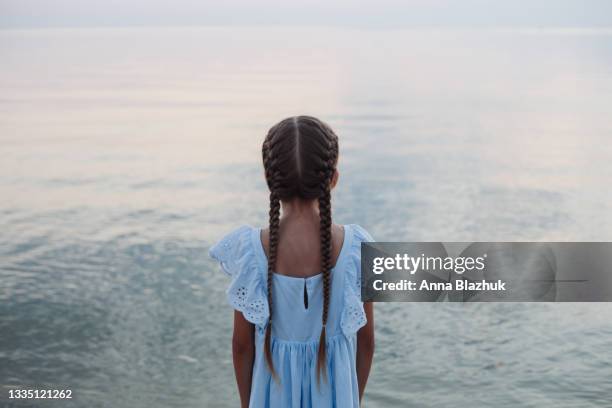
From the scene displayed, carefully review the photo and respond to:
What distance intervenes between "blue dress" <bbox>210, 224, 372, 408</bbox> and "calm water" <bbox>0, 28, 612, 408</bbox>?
9.60 feet

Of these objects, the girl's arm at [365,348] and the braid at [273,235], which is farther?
the girl's arm at [365,348]

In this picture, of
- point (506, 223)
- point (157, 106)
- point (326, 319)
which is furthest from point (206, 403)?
point (157, 106)

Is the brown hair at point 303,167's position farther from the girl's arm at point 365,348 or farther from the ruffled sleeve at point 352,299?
the girl's arm at point 365,348

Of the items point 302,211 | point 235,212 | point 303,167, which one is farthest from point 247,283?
point 235,212

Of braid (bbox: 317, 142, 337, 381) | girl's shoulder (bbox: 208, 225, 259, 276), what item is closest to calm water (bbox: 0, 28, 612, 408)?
girl's shoulder (bbox: 208, 225, 259, 276)

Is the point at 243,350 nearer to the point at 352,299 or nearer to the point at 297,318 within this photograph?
the point at 297,318

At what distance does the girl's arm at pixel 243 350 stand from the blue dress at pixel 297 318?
17 millimetres

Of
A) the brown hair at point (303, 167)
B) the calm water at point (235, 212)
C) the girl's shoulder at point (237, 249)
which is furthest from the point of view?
the calm water at point (235, 212)

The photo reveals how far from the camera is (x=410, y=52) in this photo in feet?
90.7

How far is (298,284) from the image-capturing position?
213 centimetres

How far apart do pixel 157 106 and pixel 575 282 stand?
37.0 feet

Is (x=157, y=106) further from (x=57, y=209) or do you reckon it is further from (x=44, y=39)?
(x=44, y=39)

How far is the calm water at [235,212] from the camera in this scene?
533 cm

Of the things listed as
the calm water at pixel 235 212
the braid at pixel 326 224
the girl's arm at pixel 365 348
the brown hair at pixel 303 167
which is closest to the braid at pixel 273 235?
the brown hair at pixel 303 167
